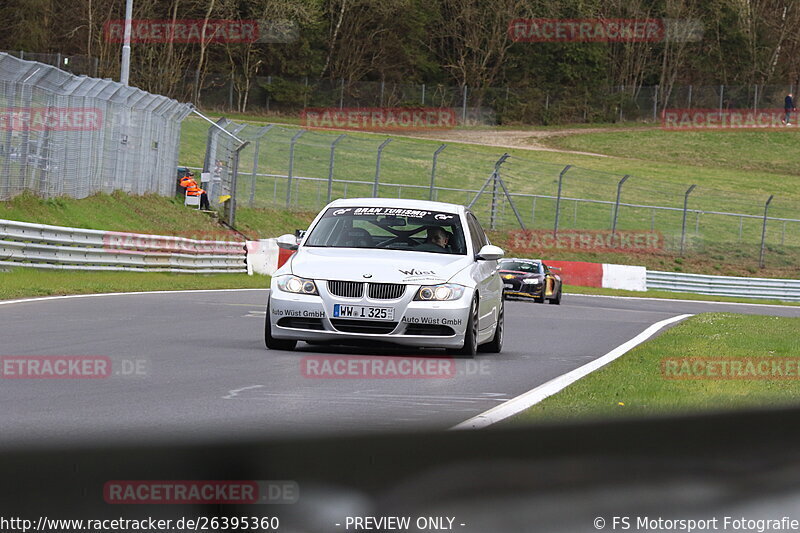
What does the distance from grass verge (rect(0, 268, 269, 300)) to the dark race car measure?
18.3 feet

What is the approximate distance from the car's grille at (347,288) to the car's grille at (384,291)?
86mm

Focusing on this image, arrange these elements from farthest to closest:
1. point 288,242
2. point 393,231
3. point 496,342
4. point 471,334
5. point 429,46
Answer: point 429,46, point 496,342, point 393,231, point 288,242, point 471,334

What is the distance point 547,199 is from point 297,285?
43934 millimetres

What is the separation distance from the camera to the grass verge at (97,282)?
63.2ft

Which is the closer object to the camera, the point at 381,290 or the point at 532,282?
the point at 381,290

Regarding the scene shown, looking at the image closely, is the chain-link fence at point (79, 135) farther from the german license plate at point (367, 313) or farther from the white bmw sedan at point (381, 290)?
the german license plate at point (367, 313)

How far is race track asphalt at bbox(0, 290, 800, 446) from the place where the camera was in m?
6.79

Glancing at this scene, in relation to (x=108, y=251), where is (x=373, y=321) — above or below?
above

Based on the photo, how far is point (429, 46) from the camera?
88000 millimetres

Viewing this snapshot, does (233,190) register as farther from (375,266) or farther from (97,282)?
(375,266)

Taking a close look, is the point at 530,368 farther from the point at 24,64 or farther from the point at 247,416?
the point at 24,64

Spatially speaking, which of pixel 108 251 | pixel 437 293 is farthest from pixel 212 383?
pixel 108 251

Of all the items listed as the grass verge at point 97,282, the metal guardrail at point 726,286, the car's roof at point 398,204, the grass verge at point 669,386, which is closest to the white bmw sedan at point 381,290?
the car's roof at point 398,204

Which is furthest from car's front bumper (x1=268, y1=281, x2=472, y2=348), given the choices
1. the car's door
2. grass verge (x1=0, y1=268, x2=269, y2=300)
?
grass verge (x1=0, y1=268, x2=269, y2=300)
